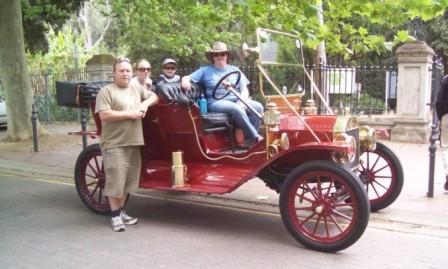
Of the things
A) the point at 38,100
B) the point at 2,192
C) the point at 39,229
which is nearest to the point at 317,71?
the point at 2,192

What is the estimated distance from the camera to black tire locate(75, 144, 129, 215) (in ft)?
22.7

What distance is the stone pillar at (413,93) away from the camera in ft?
40.4

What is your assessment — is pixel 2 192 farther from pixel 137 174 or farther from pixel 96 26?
pixel 96 26

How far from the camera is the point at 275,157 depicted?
18.4ft

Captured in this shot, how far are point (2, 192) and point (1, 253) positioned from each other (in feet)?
9.93

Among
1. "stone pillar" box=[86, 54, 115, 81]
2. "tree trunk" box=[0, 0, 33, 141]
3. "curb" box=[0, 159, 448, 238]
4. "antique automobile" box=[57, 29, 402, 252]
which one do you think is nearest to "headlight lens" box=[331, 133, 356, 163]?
"antique automobile" box=[57, 29, 402, 252]

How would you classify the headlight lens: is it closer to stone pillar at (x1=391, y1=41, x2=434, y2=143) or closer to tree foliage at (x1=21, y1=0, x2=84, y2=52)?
stone pillar at (x1=391, y1=41, x2=434, y2=143)

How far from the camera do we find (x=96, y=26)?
169 feet

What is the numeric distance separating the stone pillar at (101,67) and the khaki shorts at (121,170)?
31.1 feet

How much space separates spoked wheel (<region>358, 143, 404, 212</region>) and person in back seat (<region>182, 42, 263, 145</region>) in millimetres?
1412

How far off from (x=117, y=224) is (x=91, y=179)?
1261 millimetres

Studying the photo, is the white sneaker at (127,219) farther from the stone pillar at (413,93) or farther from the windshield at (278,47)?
the stone pillar at (413,93)

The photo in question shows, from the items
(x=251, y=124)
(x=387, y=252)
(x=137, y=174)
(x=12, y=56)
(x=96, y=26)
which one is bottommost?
(x=387, y=252)

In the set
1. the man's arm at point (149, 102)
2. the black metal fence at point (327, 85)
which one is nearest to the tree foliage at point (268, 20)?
the black metal fence at point (327, 85)
